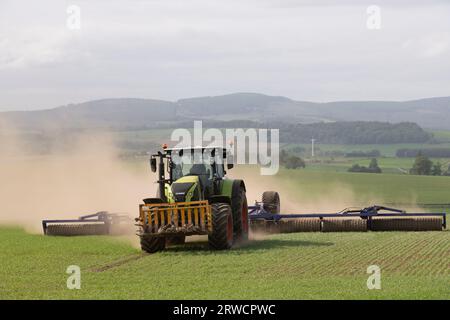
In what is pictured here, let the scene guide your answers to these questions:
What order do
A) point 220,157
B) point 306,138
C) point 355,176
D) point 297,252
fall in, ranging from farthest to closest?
point 306,138 → point 355,176 → point 220,157 → point 297,252

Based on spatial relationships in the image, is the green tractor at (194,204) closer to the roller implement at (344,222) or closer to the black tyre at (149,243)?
the black tyre at (149,243)

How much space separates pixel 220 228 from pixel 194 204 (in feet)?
3.15

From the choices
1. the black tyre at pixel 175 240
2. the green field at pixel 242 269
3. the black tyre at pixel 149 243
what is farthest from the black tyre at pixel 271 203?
the black tyre at pixel 149 243

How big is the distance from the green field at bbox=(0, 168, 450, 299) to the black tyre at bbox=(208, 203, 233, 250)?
0.37 meters

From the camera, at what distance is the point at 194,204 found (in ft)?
80.9

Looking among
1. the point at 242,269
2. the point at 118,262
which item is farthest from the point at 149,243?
the point at 242,269

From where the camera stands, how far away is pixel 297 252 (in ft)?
79.5

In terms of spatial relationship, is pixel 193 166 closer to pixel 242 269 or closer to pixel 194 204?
pixel 194 204

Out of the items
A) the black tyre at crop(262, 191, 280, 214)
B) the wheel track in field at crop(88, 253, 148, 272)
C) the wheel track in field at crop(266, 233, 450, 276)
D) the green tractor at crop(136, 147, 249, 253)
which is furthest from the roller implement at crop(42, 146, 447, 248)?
the black tyre at crop(262, 191, 280, 214)

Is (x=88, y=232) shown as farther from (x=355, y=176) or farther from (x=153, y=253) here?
(x=355, y=176)

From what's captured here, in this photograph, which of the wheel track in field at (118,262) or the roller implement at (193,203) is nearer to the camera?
the wheel track in field at (118,262)

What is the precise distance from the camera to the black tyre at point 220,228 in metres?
24.4
